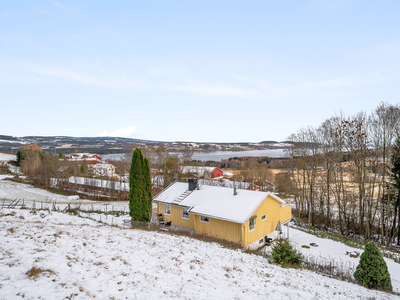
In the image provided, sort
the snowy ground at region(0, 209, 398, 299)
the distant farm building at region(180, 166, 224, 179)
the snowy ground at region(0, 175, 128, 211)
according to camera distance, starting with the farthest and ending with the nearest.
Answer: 1. the distant farm building at region(180, 166, 224, 179)
2. the snowy ground at region(0, 175, 128, 211)
3. the snowy ground at region(0, 209, 398, 299)

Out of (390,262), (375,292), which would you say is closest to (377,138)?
(390,262)

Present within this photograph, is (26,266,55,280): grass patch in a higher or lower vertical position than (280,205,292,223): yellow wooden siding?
higher

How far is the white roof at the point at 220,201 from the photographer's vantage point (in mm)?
15383

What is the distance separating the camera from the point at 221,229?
51.9ft

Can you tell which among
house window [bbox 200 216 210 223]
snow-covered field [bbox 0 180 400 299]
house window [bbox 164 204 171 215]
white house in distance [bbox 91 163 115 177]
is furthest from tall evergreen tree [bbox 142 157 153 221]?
white house in distance [bbox 91 163 115 177]

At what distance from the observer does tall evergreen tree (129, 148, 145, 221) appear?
18.0 metres

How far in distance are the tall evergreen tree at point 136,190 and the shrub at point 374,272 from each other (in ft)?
47.2

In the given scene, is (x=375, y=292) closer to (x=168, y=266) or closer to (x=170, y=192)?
(x=168, y=266)

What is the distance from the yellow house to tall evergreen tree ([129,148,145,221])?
2.23m

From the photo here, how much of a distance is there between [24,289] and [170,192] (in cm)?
1620

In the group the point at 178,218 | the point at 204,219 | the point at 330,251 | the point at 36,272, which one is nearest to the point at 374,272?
the point at 330,251

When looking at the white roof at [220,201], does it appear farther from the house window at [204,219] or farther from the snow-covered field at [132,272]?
the snow-covered field at [132,272]

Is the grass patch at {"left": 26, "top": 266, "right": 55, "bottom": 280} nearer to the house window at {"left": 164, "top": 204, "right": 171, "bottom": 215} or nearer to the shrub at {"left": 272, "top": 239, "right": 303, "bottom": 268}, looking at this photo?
the shrub at {"left": 272, "top": 239, "right": 303, "bottom": 268}

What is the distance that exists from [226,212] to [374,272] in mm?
8392
